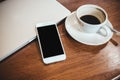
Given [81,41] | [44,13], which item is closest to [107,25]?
[81,41]

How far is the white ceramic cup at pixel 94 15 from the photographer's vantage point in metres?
0.57

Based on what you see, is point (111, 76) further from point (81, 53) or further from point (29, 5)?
point (29, 5)

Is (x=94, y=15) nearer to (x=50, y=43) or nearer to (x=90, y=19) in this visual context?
(x=90, y=19)

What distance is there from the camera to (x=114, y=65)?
593 mm

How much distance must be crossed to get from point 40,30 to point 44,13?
83 mm

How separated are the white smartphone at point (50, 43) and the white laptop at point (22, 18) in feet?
0.09

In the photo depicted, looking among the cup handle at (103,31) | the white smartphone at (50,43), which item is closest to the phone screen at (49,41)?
the white smartphone at (50,43)

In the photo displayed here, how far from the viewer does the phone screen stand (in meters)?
0.55

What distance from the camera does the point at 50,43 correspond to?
57 cm

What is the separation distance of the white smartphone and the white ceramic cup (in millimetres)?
82

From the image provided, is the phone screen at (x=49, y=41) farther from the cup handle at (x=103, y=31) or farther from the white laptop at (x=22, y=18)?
the cup handle at (x=103, y=31)

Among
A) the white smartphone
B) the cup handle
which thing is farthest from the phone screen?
the cup handle

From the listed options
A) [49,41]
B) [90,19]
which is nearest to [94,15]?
[90,19]

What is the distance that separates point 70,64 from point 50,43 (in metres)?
0.08
